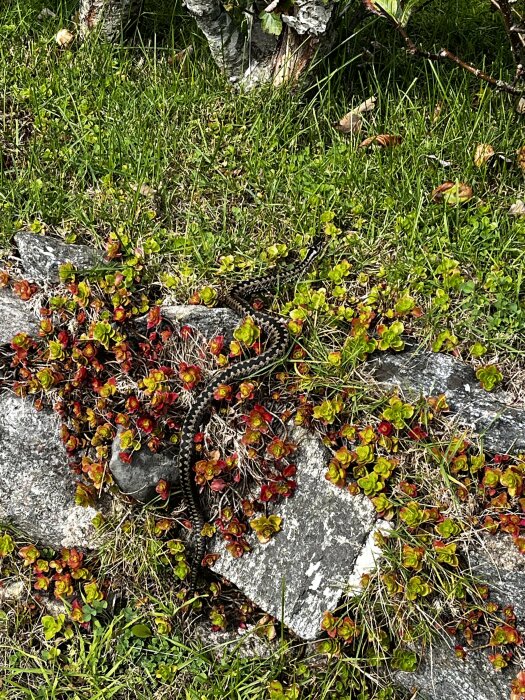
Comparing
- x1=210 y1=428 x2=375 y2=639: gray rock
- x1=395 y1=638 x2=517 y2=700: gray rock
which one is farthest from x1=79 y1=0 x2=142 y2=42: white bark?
x1=395 y1=638 x2=517 y2=700: gray rock

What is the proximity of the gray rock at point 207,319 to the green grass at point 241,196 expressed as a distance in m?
0.23

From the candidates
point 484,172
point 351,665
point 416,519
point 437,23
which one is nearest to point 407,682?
point 351,665

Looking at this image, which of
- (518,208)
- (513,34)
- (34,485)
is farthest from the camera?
(513,34)

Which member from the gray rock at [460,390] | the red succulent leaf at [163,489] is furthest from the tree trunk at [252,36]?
the red succulent leaf at [163,489]

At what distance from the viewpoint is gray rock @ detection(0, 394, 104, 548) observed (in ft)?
14.5

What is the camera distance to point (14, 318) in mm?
4586

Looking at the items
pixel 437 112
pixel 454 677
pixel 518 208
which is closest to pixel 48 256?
pixel 437 112

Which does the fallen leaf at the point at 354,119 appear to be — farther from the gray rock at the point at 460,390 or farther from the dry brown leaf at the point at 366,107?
the gray rock at the point at 460,390

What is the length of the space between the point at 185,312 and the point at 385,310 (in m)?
1.32

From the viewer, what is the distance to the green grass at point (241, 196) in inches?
165

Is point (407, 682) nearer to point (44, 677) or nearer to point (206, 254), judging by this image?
point (44, 677)

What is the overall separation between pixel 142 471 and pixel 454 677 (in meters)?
2.13

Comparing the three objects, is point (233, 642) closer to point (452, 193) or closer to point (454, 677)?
point (454, 677)

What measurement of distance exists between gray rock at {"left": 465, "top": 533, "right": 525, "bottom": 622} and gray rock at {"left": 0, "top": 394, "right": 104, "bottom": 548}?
7.56 feet
